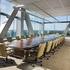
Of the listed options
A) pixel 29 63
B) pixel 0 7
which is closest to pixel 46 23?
pixel 0 7

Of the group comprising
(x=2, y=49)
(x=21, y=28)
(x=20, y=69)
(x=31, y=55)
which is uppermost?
(x=21, y=28)

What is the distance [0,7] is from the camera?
8797mm

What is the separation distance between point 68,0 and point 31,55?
434 centimetres

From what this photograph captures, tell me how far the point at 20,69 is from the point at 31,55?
69 centimetres

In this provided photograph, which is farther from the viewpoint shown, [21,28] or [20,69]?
[21,28]

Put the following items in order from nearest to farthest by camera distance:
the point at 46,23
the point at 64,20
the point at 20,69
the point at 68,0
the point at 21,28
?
the point at 20,69
the point at 68,0
the point at 21,28
the point at 64,20
the point at 46,23

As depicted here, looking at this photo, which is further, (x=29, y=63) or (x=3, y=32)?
(x=3, y=32)

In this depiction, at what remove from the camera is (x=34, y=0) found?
719cm

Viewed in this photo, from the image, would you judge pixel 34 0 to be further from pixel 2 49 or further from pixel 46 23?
pixel 46 23

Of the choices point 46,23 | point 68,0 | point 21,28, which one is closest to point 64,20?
point 46,23

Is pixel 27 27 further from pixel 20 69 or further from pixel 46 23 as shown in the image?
pixel 20 69

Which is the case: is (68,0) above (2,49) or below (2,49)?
above

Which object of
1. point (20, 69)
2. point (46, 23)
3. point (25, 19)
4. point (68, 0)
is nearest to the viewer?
point (20, 69)

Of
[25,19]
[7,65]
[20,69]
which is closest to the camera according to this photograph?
[20,69]
